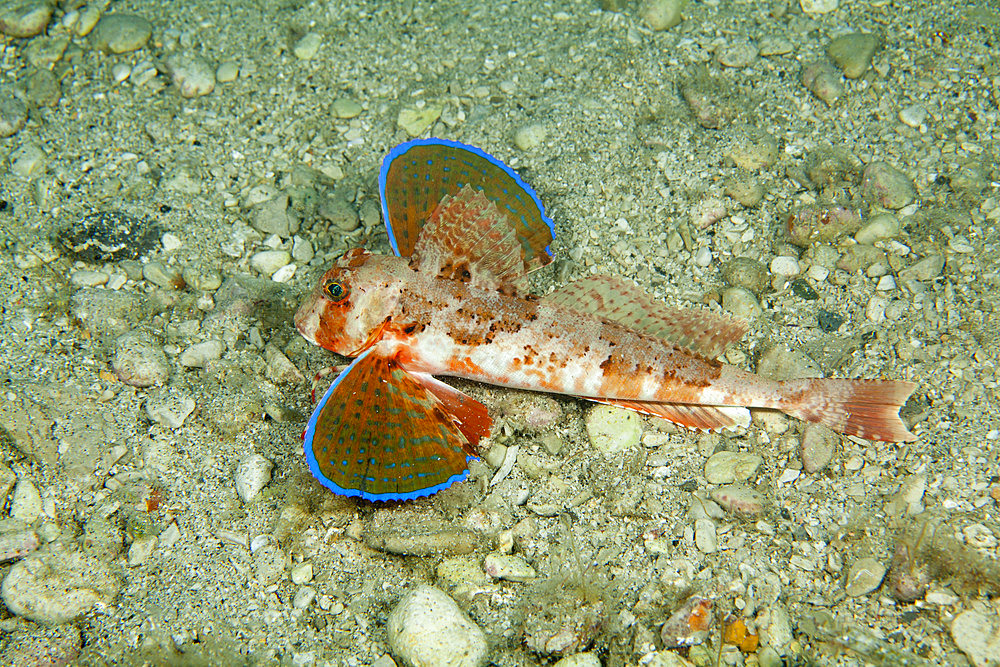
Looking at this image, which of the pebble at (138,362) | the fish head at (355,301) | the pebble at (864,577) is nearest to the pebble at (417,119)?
the fish head at (355,301)

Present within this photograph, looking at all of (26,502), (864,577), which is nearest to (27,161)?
(26,502)

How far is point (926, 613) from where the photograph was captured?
2656mm

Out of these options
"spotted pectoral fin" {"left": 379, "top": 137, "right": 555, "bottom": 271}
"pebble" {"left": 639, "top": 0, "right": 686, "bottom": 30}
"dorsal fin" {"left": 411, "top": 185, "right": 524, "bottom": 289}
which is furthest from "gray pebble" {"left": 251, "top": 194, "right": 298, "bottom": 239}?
"pebble" {"left": 639, "top": 0, "right": 686, "bottom": 30}

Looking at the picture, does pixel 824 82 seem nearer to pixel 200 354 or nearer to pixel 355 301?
pixel 355 301

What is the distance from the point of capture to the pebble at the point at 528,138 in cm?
439

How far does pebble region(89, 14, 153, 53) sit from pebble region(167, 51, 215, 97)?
33cm

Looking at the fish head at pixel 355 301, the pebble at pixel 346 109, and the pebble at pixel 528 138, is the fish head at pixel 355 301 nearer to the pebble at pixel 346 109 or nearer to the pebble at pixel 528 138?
the pebble at pixel 528 138

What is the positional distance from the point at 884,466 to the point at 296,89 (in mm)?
4751

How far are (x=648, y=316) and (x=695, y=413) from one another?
1.98 feet

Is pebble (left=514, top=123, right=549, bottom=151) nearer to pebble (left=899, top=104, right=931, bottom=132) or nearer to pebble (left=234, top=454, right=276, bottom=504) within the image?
pebble (left=899, top=104, right=931, bottom=132)

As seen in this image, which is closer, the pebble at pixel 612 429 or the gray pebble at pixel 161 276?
the pebble at pixel 612 429

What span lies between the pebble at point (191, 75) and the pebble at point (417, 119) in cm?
156

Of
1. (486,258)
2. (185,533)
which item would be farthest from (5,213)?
(486,258)

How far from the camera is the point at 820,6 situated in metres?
4.85
